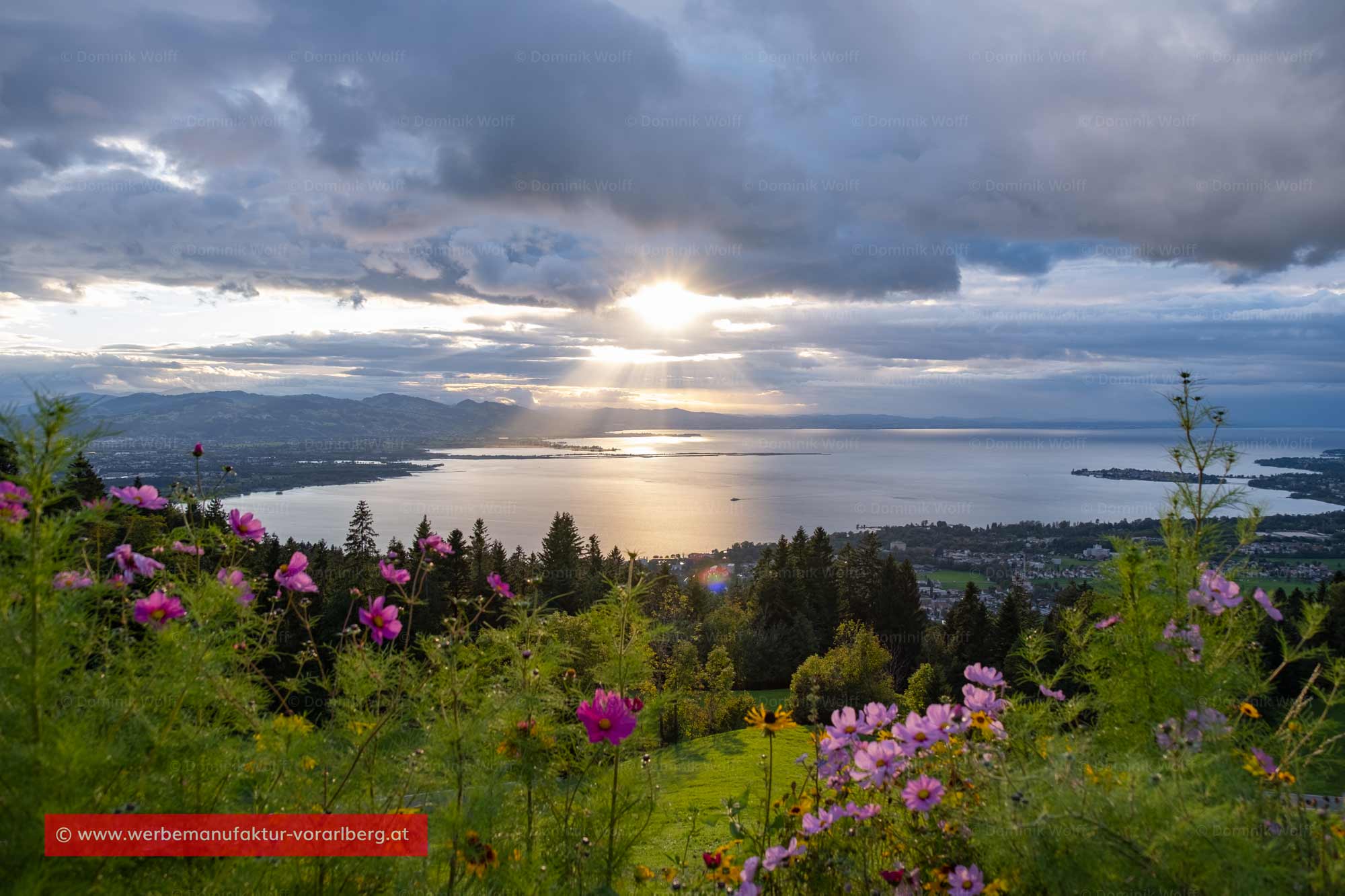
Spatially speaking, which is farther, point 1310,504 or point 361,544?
point 1310,504

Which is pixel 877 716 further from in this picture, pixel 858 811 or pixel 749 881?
pixel 749 881

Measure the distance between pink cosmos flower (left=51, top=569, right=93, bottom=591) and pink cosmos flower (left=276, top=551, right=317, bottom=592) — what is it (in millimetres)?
450

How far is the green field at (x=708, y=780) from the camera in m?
2.64

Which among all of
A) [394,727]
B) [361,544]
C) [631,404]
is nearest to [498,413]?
[631,404]

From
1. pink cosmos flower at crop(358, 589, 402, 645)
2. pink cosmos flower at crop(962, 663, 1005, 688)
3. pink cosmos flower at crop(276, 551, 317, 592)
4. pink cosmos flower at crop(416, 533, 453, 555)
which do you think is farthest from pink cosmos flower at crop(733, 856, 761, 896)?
pink cosmos flower at crop(276, 551, 317, 592)

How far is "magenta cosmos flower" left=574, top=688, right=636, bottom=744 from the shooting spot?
1.66 meters

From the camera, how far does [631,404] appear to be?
622ft

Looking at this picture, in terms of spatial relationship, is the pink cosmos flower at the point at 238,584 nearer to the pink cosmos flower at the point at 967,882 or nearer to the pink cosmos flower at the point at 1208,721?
the pink cosmos flower at the point at 967,882

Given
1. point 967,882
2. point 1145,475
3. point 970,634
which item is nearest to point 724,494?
point 1145,475

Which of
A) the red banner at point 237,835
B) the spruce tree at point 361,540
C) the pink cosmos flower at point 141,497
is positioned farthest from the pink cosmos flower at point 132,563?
the spruce tree at point 361,540

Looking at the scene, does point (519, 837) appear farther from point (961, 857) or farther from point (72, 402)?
point (72, 402)

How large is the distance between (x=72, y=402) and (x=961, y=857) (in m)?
2.20

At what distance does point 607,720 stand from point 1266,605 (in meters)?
1.76

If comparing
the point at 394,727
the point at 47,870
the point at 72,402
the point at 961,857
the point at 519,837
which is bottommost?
the point at 519,837
